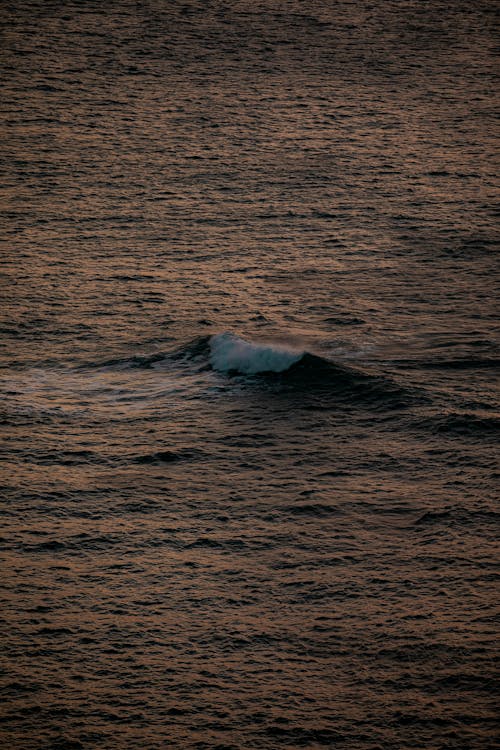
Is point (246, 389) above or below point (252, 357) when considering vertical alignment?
below

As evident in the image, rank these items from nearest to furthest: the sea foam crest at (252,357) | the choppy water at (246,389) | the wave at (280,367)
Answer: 1. the choppy water at (246,389)
2. the wave at (280,367)
3. the sea foam crest at (252,357)

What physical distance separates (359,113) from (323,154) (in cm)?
79

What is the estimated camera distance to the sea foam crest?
5.26 m

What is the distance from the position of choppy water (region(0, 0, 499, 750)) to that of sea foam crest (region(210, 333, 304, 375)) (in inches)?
0.5

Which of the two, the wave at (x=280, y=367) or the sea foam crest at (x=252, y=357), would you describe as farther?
the sea foam crest at (x=252, y=357)

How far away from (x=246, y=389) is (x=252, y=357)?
0.17 meters

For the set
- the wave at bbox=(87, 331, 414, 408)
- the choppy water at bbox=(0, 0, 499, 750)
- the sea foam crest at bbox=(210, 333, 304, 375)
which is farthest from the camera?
the sea foam crest at bbox=(210, 333, 304, 375)

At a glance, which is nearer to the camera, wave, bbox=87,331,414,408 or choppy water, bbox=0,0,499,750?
choppy water, bbox=0,0,499,750

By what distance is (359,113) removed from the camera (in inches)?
325

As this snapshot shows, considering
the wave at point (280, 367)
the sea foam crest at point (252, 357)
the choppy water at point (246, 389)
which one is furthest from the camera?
the sea foam crest at point (252, 357)

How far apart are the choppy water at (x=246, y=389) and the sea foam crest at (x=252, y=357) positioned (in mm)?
13

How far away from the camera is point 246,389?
520 centimetres

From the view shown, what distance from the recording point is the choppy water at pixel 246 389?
344 centimetres

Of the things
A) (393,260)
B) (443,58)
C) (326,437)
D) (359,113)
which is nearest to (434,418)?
(326,437)
